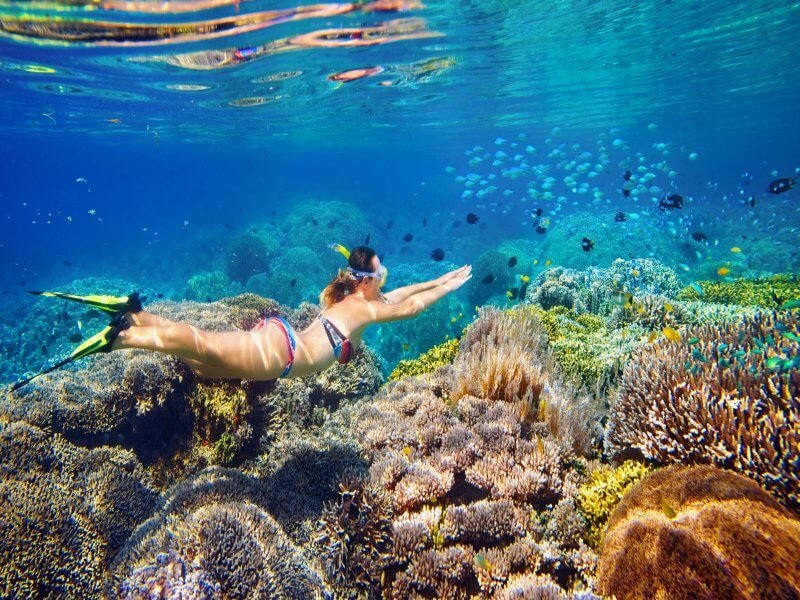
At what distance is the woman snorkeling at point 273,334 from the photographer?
368cm

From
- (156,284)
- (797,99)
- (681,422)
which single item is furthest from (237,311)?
(797,99)

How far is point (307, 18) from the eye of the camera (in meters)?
14.5

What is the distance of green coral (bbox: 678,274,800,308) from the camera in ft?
27.5

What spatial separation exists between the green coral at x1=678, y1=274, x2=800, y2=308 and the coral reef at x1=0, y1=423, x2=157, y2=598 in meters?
11.1

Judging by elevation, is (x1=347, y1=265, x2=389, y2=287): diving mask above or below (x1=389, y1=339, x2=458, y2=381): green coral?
above

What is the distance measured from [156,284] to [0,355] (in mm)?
23020

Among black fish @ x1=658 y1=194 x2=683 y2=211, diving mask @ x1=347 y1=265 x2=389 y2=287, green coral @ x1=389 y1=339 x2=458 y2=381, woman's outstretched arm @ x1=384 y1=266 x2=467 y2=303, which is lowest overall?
green coral @ x1=389 y1=339 x2=458 y2=381

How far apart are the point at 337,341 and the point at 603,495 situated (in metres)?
3.12

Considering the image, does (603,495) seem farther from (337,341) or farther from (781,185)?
(781,185)

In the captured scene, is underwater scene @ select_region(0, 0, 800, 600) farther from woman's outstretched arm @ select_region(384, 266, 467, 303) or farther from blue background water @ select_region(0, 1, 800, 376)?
blue background water @ select_region(0, 1, 800, 376)

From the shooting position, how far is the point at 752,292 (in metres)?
9.40

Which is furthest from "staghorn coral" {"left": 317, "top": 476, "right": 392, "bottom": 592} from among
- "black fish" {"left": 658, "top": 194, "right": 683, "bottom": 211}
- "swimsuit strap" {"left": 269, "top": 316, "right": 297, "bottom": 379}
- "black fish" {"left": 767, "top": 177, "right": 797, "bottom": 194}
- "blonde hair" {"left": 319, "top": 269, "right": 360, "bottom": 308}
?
"black fish" {"left": 767, "top": 177, "right": 797, "bottom": 194}

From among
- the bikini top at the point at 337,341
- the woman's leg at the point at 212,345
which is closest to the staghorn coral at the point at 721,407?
the bikini top at the point at 337,341

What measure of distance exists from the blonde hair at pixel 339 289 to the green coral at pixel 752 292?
27.3 feet
